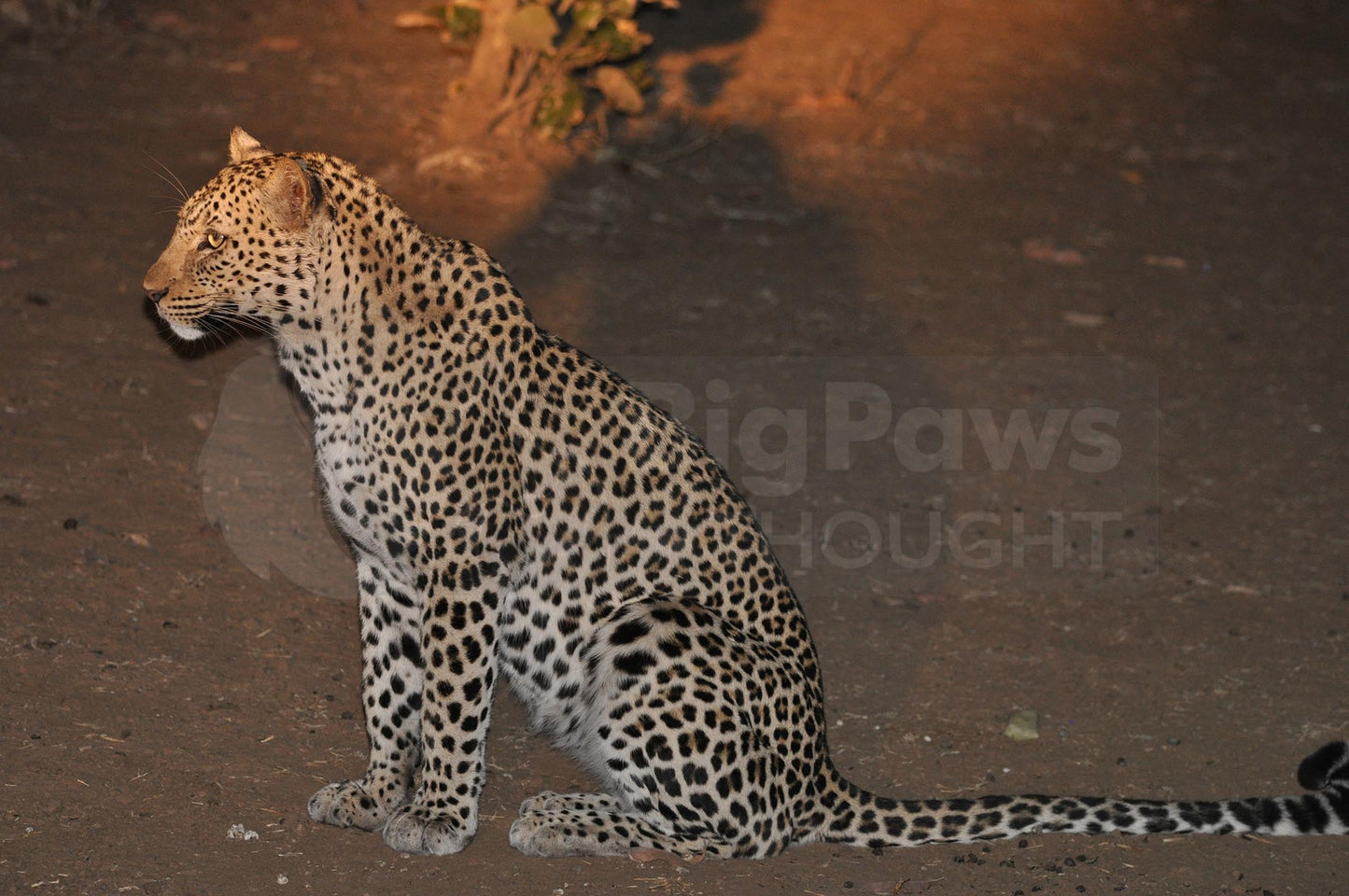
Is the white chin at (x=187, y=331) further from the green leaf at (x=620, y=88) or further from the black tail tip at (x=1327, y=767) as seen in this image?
the green leaf at (x=620, y=88)

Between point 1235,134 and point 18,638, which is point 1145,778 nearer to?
point 18,638

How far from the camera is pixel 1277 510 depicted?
26.0 feet

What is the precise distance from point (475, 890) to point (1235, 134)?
10.6 metres

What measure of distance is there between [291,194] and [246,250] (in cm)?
25

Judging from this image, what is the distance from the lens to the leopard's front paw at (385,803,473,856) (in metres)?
4.91

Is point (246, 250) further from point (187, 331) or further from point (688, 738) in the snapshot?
point (688, 738)

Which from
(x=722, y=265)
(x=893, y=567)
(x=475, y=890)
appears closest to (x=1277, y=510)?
(x=893, y=567)

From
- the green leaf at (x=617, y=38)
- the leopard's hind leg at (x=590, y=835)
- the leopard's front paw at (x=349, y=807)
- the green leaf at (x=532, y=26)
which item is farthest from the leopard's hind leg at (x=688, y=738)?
the green leaf at (x=617, y=38)

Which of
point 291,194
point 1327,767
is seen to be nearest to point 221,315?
point 291,194

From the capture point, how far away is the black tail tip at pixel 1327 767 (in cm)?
507

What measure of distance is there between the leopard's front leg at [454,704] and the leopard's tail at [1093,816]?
4.14 ft

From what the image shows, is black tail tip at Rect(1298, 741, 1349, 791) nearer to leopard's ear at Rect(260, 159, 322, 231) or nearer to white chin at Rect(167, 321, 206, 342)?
leopard's ear at Rect(260, 159, 322, 231)

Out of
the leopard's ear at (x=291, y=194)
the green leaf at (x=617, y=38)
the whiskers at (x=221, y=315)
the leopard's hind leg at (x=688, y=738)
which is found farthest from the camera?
the green leaf at (x=617, y=38)

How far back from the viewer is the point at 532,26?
31.5ft
